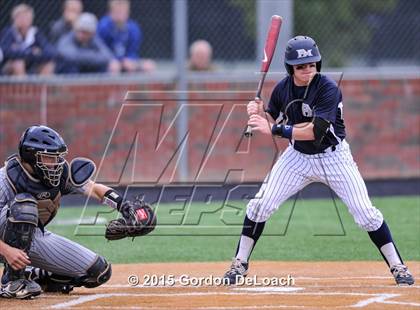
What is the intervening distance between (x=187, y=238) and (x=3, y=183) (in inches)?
142

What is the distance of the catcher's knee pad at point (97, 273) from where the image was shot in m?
6.49

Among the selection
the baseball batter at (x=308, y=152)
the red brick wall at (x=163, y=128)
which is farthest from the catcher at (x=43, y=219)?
the red brick wall at (x=163, y=128)

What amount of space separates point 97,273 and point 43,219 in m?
0.51

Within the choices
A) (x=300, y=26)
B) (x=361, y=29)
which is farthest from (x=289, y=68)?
(x=361, y=29)

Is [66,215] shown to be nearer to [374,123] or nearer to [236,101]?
[236,101]

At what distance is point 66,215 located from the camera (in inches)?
438

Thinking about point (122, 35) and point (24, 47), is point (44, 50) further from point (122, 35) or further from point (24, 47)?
point (122, 35)

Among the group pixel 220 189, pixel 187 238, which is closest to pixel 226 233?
pixel 187 238

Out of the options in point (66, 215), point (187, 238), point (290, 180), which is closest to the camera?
point (290, 180)

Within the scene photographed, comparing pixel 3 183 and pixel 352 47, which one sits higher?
pixel 3 183

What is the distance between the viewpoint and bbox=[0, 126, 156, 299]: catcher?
6047 mm

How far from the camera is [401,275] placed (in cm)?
657

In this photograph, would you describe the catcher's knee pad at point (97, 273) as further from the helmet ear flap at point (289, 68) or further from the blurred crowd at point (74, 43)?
the blurred crowd at point (74, 43)

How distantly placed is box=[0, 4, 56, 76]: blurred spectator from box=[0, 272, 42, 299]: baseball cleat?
6.94m
